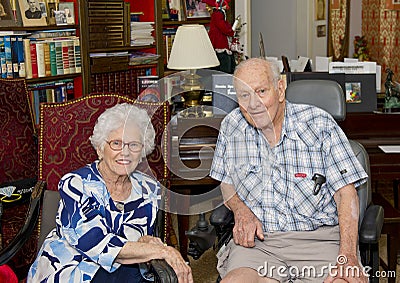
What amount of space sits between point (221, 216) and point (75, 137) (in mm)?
681

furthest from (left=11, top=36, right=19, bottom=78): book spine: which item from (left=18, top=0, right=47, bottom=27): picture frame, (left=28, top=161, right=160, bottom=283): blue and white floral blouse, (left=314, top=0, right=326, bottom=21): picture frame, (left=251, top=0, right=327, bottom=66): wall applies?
(left=314, top=0, right=326, bottom=21): picture frame

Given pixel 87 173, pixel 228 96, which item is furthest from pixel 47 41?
pixel 87 173

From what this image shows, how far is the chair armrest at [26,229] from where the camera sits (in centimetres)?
247

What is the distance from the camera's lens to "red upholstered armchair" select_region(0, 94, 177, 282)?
278 centimetres

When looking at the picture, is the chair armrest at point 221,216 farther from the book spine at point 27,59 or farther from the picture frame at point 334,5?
the picture frame at point 334,5

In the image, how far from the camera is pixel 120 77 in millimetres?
4914

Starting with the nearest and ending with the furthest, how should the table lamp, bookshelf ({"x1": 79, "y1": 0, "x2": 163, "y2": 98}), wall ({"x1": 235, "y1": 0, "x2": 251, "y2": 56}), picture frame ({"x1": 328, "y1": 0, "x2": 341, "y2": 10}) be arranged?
the table lamp → bookshelf ({"x1": 79, "y1": 0, "x2": 163, "y2": 98}) → wall ({"x1": 235, "y1": 0, "x2": 251, "y2": 56}) → picture frame ({"x1": 328, "y1": 0, "x2": 341, "y2": 10})

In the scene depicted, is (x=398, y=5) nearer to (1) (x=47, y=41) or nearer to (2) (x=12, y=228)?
(1) (x=47, y=41)

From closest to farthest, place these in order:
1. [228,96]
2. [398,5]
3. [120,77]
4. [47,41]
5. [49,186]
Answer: [49,186] → [228,96] → [47,41] → [120,77] → [398,5]

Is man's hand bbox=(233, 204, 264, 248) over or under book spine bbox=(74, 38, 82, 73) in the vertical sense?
under

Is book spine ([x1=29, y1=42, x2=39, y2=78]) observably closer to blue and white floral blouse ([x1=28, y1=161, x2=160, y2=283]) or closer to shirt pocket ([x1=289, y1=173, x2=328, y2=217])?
blue and white floral blouse ([x1=28, y1=161, x2=160, y2=283])

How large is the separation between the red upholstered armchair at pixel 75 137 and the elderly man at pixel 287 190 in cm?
39

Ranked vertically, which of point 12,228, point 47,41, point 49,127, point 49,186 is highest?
point 47,41

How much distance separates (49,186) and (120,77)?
2.24 metres
